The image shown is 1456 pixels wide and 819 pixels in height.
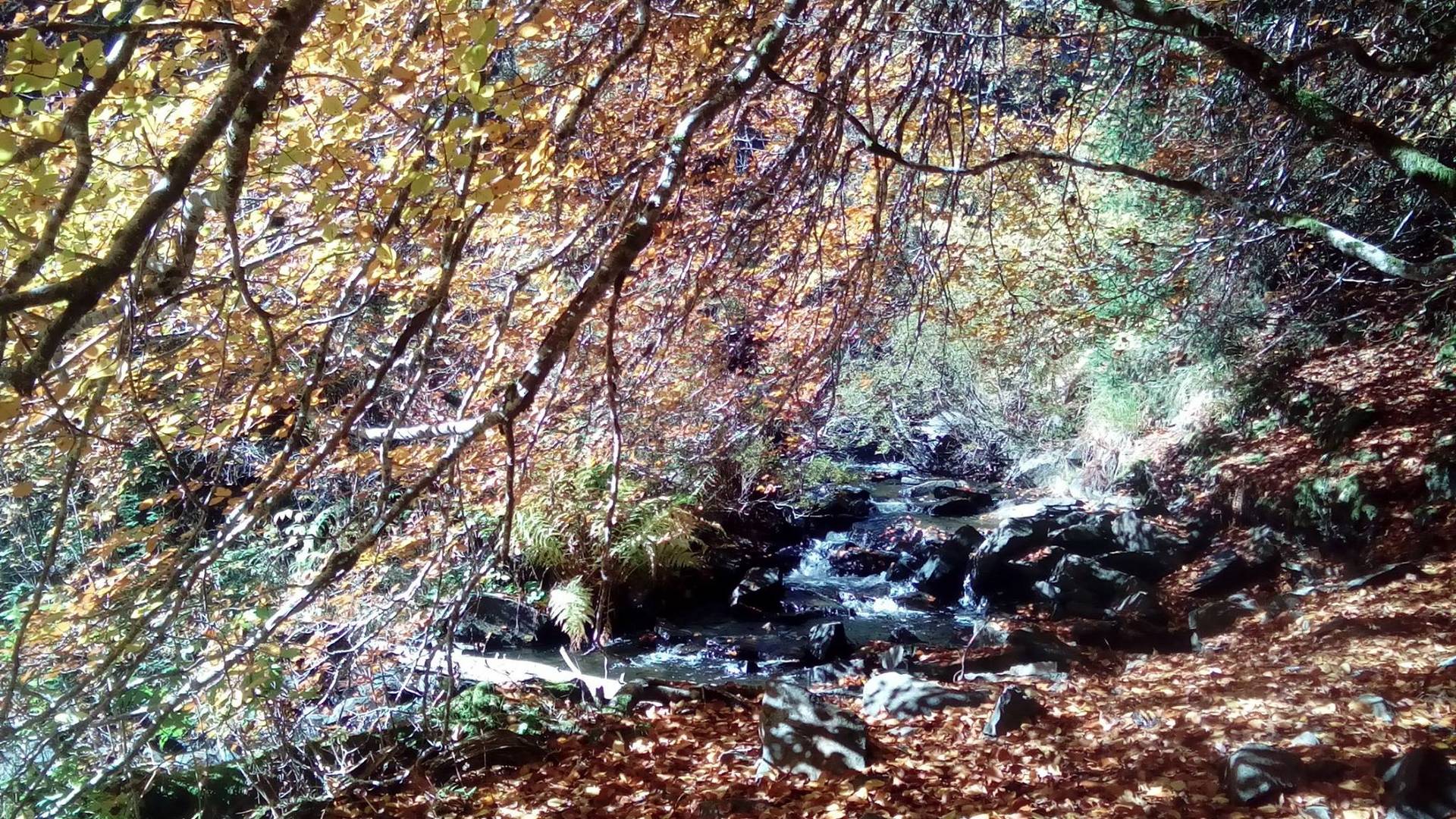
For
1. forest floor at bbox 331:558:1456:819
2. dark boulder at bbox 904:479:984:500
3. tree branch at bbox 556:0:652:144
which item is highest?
tree branch at bbox 556:0:652:144

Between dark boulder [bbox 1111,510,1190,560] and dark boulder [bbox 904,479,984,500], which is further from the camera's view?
dark boulder [bbox 904,479,984,500]

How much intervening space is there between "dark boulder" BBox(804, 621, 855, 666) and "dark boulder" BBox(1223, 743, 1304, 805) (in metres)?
4.02

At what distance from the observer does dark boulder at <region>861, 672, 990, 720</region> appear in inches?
218

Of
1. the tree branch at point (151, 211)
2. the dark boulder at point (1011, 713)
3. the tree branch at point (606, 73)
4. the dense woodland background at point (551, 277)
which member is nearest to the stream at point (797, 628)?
the dense woodland background at point (551, 277)

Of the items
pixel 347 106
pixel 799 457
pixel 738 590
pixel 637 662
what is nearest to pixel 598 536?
pixel 637 662

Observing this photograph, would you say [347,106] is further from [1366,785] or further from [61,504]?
[1366,785]

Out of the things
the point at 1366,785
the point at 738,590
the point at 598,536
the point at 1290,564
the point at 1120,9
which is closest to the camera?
the point at 1366,785

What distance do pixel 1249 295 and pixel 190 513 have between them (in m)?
9.40

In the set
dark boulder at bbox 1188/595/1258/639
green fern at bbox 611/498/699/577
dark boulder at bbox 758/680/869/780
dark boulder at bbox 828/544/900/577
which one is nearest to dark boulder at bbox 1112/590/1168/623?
dark boulder at bbox 1188/595/1258/639

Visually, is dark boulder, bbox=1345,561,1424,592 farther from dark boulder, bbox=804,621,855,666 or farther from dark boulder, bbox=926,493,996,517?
dark boulder, bbox=926,493,996,517

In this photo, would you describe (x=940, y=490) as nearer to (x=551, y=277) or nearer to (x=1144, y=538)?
(x=1144, y=538)

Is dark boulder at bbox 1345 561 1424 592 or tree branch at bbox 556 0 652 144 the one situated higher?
tree branch at bbox 556 0 652 144

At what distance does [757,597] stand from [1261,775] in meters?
6.13

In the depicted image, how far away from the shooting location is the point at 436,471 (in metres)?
2.13
